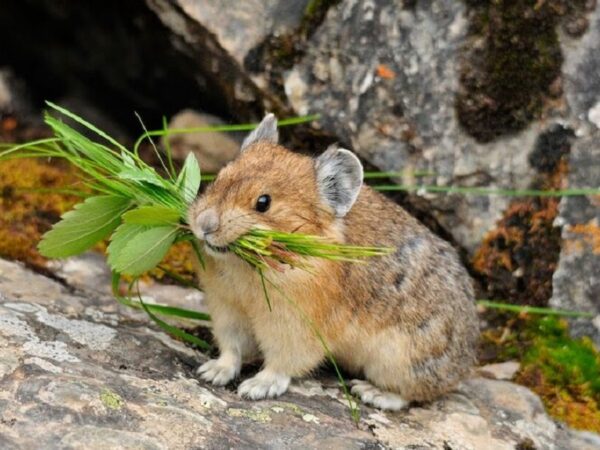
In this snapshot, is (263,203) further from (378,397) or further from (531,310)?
(531,310)

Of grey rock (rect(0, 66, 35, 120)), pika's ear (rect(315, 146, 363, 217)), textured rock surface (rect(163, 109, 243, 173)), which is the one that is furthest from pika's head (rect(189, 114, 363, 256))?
grey rock (rect(0, 66, 35, 120))

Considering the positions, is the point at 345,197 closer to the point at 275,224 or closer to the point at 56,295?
the point at 275,224

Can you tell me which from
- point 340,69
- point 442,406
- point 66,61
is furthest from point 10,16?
point 442,406

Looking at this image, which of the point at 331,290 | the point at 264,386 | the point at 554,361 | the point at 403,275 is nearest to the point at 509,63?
the point at 403,275

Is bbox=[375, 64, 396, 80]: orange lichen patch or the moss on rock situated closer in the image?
the moss on rock

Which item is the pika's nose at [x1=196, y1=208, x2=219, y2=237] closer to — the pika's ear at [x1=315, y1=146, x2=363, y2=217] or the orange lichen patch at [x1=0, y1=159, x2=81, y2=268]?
the pika's ear at [x1=315, y1=146, x2=363, y2=217]

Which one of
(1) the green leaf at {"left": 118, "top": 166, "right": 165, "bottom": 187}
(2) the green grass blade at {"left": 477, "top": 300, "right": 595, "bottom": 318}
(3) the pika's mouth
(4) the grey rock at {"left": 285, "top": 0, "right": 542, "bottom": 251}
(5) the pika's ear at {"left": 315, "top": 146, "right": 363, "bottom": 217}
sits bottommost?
(2) the green grass blade at {"left": 477, "top": 300, "right": 595, "bottom": 318}
